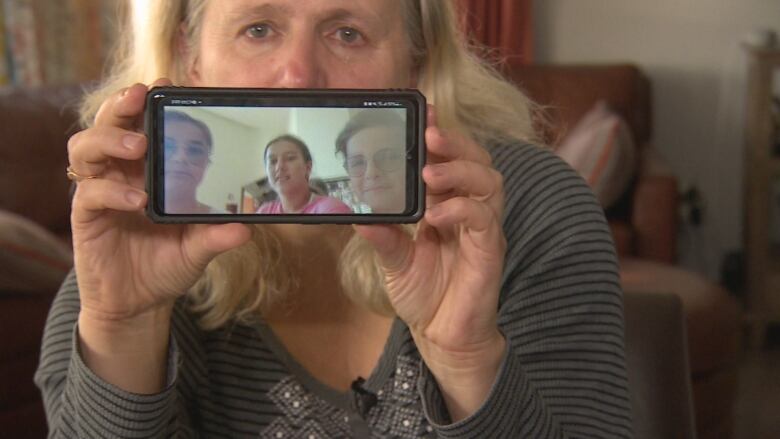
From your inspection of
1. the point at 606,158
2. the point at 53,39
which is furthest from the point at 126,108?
the point at 53,39

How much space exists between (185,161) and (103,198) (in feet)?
0.26

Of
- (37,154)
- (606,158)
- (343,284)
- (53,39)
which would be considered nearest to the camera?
(343,284)

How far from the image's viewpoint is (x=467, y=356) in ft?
2.88

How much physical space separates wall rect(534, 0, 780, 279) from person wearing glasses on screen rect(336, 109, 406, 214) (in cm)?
289

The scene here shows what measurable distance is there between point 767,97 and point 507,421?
2.38 m

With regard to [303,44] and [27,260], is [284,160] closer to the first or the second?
[303,44]

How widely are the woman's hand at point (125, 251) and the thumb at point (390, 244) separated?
0.32 ft

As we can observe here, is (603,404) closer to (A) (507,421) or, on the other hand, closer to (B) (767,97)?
(A) (507,421)

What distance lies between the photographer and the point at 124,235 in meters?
0.88

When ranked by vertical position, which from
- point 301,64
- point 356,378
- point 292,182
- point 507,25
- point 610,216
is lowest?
point 356,378

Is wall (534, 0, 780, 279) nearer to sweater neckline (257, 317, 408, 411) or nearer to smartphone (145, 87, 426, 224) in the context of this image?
sweater neckline (257, 317, 408, 411)

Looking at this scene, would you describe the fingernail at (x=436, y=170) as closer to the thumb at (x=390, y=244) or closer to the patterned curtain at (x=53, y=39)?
the thumb at (x=390, y=244)

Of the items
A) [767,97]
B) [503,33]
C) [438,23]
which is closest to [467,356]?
[438,23]

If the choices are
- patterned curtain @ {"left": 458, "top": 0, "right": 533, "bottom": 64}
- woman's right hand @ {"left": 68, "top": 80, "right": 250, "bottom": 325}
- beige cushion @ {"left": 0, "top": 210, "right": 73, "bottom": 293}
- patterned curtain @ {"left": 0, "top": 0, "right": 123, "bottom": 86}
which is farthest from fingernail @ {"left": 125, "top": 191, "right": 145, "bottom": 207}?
patterned curtain @ {"left": 458, "top": 0, "right": 533, "bottom": 64}
